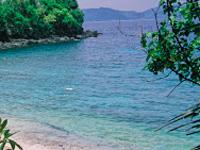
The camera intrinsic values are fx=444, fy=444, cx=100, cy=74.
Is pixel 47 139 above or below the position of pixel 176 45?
below

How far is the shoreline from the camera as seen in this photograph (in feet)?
78.4

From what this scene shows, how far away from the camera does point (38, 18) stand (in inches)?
5226

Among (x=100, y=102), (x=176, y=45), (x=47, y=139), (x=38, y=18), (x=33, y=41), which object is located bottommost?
(x=33, y=41)

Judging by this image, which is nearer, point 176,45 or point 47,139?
point 176,45

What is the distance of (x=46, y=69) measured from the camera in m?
64.5

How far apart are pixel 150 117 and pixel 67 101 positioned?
365 inches

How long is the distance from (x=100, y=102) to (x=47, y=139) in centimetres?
1383

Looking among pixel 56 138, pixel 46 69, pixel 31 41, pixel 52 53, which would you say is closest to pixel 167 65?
pixel 56 138

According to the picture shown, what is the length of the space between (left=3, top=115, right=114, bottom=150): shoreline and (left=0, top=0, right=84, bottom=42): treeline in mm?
86313

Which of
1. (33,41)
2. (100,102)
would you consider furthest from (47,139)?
(33,41)

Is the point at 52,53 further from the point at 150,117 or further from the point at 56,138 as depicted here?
the point at 56,138

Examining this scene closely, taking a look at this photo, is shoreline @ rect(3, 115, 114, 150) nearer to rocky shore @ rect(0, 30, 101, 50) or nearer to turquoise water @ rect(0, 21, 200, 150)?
turquoise water @ rect(0, 21, 200, 150)

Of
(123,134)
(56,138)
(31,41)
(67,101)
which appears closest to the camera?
(56,138)

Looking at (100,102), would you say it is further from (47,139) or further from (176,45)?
(176,45)
